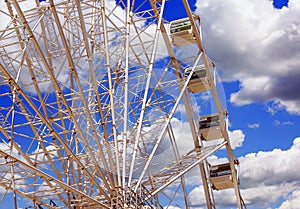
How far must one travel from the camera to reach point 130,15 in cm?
3084

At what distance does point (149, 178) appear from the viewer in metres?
27.3

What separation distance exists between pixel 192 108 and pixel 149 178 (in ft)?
23.7

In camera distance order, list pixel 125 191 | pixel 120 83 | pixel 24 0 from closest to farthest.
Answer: pixel 125 191, pixel 24 0, pixel 120 83

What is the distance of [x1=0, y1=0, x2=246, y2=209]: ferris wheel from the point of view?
25.8m

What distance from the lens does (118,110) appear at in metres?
31.2

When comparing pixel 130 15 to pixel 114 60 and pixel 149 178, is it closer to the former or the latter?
pixel 114 60

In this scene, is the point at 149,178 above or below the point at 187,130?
below

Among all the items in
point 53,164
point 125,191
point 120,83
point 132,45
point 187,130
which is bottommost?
point 125,191

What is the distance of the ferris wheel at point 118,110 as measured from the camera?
25781 mm

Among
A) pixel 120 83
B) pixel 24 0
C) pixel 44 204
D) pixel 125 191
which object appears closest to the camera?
pixel 125 191

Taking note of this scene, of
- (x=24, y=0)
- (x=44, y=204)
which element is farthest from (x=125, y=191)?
(x=24, y=0)

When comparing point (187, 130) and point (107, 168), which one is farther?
point (187, 130)

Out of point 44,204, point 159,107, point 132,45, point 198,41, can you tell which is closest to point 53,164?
point 44,204

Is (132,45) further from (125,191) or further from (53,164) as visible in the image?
(125,191)
